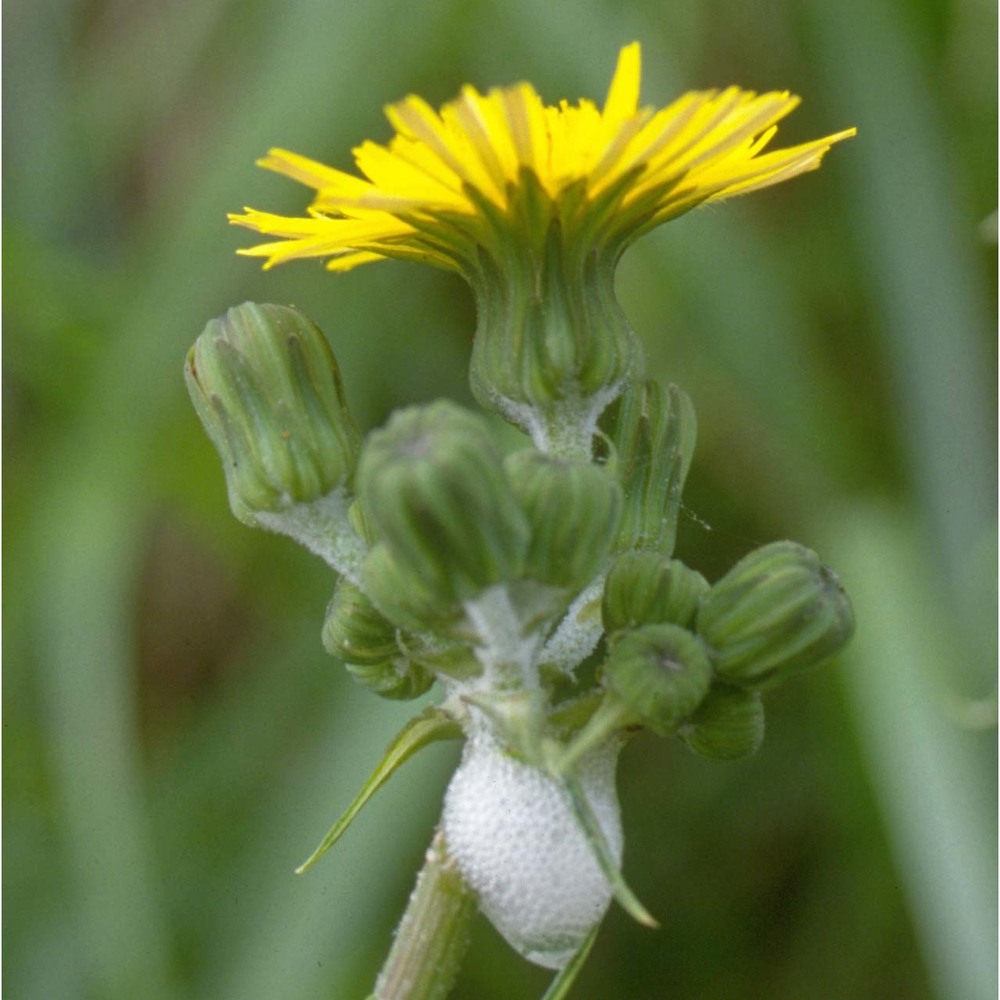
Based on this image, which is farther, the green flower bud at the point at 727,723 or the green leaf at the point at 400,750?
the green flower bud at the point at 727,723

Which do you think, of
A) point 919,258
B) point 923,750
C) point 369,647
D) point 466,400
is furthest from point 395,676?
point 919,258

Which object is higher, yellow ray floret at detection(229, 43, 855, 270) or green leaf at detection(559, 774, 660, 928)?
yellow ray floret at detection(229, 43, 855, 270)

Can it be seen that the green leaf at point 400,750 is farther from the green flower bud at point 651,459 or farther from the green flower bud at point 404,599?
the green flower bud at point 651,459

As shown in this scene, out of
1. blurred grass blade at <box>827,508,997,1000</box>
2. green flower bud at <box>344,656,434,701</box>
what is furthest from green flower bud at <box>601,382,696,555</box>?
blurred grass blade at <box>827,508,997,1000</box>

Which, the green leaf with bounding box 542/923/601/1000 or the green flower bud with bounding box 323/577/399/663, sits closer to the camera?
the green leaf with bounding box 542/923/601/1000

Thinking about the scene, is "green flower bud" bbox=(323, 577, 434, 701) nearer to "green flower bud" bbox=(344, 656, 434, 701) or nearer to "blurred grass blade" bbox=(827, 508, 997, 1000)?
"green flower bud" bbox=(344, 656, 434, 701)

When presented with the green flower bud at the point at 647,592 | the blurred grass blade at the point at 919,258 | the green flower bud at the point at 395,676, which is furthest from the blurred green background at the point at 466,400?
the green flower bud at the point at 647,592

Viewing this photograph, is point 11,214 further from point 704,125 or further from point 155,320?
point 704,125

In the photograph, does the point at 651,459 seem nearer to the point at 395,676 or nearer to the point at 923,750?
the point at 395,676
